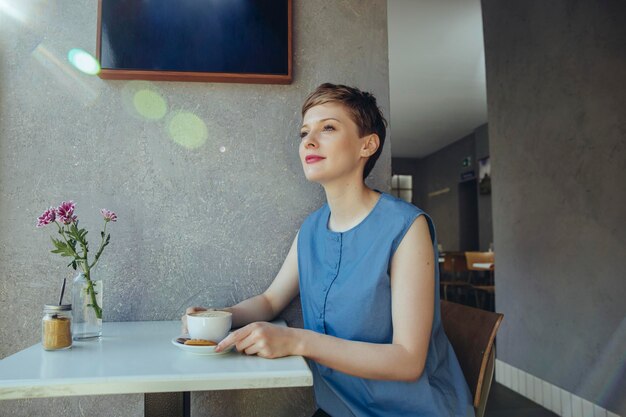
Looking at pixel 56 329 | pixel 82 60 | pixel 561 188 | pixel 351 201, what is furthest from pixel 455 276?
pixel 56 329

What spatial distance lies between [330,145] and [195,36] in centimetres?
71

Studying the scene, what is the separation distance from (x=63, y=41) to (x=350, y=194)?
3.88ft

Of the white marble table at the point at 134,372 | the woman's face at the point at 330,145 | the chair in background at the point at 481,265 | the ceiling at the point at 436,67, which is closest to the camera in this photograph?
the white marble table at the point at 134,372

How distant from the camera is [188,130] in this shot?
1.63 metres

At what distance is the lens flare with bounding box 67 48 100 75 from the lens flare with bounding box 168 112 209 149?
33cm

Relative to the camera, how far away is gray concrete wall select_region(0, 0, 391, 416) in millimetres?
1550

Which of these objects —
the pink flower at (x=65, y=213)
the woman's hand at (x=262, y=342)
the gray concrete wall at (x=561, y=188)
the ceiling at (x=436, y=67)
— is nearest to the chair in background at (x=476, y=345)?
the woman's hand at (x=262, y=342)

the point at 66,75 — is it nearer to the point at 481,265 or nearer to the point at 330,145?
the point at 330,145

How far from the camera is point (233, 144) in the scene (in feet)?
5.41

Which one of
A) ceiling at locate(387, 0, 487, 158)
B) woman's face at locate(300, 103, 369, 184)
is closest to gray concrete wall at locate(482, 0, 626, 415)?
ceiling at locate(387, 0, 487, 158)

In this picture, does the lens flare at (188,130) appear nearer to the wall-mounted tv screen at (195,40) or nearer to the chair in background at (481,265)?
the wall-mounted tv screen at (195,40)

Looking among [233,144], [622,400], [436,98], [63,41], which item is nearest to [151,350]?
[233,144]

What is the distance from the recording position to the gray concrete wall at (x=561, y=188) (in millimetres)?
2592

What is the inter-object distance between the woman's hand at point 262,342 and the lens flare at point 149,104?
97 cm
